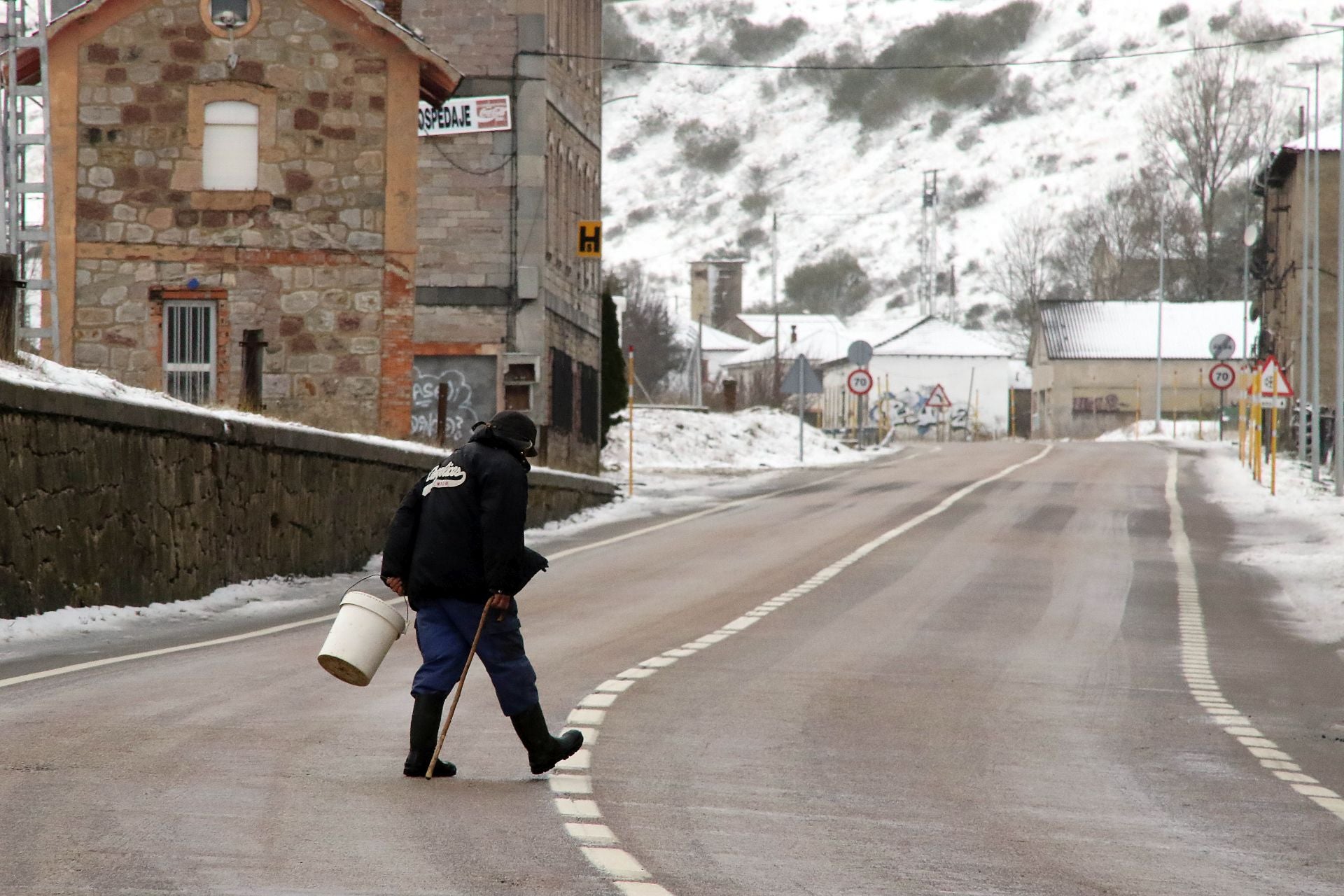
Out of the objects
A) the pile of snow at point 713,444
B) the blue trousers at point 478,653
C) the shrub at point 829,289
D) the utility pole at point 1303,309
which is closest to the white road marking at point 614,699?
the blue trousers at point 478,653

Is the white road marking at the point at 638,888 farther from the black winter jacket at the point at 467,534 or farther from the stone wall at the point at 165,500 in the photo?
the stone wall at the point at 165,500

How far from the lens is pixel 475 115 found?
3794cm

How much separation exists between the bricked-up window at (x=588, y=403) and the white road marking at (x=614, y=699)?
17.5 m

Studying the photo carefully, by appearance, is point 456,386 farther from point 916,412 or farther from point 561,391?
point 916,412

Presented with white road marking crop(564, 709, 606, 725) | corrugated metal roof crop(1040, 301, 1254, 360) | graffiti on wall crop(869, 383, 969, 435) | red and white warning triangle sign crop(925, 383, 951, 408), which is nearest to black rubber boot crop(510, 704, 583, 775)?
white road marking crop(564, 709, 606, 725)

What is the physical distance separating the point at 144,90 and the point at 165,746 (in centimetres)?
2345

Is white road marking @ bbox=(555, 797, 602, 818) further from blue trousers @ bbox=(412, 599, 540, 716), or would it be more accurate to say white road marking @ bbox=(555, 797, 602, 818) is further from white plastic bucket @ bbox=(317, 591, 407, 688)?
white plastic bucket @ bbox=(317, 591, 407, 688)

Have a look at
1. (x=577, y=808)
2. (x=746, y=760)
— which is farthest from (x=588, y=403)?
(x=577, y=808)

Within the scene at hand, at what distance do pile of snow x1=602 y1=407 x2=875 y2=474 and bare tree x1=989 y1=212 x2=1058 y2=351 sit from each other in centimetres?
7955

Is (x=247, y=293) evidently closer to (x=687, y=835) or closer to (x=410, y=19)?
(x=410, y=19)

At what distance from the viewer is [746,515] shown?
97.1 feet

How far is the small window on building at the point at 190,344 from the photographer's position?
30938 millimetres

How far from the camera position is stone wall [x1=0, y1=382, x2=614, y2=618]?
1429 centimetres

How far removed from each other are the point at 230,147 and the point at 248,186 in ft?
2.35
